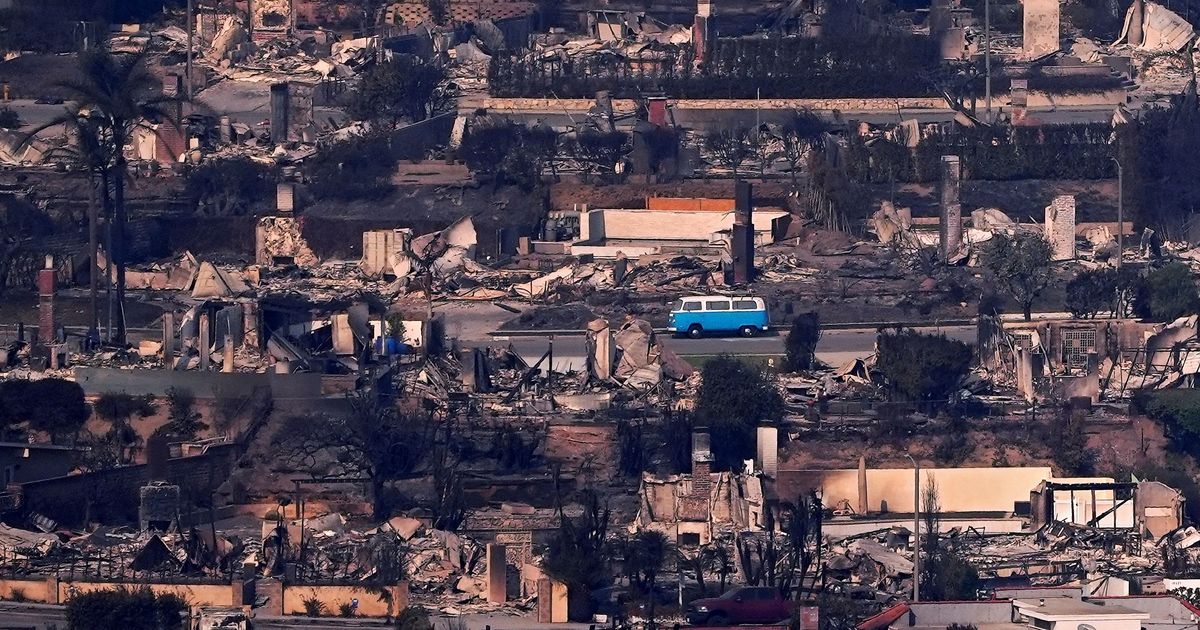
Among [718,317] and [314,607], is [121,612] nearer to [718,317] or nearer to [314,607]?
[314,607]

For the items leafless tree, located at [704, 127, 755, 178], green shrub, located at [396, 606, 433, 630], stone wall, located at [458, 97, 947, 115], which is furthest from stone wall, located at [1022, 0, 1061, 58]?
green shrub, located at [396, 606, 433, 630]

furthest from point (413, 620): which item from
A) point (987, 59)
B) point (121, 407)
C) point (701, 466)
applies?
point (987, 59)

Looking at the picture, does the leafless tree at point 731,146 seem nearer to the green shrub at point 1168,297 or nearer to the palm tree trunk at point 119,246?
the palm tree trunk at point 119,246

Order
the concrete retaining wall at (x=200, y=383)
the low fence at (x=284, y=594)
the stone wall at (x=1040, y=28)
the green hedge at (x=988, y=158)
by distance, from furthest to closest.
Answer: the stone wall at (x=1040, y=28)
the green hedge at (x=988, y=158)
the concrete retaining wall at (x=200, y=383)
the low fence at (x=284, y=594)

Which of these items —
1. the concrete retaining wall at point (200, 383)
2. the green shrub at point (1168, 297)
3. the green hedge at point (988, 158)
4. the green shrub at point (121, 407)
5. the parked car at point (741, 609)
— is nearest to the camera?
the parked car at point (741, 609)

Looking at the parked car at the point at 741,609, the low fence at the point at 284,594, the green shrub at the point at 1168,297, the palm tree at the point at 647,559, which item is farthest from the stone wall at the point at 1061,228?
the low fence at the point at 284,594

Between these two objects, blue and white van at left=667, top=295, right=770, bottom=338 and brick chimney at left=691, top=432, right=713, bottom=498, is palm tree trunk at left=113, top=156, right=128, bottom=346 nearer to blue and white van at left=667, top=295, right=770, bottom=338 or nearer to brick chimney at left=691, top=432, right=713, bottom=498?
blue and white van at left=667, top=295, right=770, bottom=338
